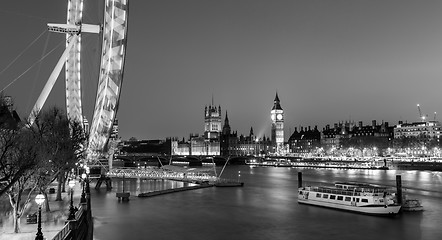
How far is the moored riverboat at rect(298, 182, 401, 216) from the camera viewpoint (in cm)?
3072

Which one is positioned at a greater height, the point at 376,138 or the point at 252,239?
the point at 376,138

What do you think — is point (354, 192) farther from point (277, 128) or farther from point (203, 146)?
point (277, 128)

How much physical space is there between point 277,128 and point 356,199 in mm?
161240

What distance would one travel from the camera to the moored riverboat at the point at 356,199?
3072 cm

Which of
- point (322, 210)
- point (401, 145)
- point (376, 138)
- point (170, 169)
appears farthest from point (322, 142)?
point (322, 210)

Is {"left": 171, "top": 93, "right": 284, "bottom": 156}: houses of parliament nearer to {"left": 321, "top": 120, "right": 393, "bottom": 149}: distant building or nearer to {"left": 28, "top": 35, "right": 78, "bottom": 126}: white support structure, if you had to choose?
{"left": 321, "top": 120, "right": 393, "bottom": 149}: distant building

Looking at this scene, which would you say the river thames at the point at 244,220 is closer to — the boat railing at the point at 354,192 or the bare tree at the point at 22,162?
the boat railing at the point at 354,192

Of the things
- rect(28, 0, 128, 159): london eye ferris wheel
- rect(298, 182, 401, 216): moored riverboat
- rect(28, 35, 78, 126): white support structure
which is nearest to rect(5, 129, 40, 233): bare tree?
rect(28, 35, 78, 126): white support structure

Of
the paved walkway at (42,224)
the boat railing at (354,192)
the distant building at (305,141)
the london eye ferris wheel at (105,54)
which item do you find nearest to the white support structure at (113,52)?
the london eye ferris wheel at (105,54)

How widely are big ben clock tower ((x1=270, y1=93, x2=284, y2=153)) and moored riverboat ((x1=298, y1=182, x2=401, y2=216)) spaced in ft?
488

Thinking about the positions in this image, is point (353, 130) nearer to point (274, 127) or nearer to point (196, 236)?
point (274, 127)

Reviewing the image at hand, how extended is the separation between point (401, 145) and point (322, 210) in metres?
98.6

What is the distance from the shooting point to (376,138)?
136750mm

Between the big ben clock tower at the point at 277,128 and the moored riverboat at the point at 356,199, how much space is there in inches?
5856
